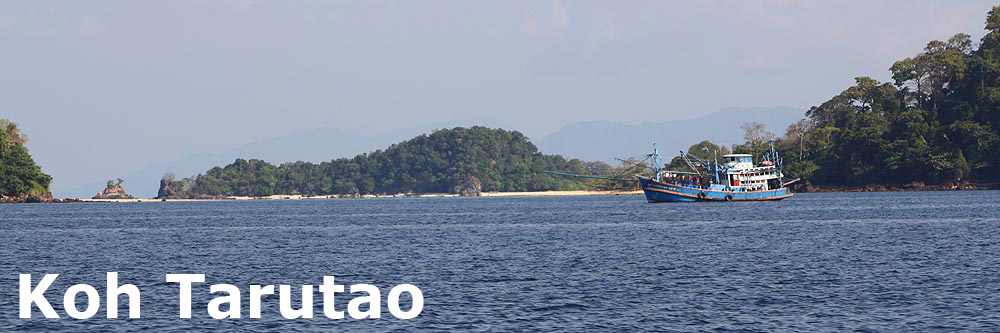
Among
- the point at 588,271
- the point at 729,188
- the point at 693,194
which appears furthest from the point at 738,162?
the point at 588,271

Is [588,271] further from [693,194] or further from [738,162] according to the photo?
[738,162]

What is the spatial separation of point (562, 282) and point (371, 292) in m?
9.50

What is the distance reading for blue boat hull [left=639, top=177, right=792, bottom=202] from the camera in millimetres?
188625

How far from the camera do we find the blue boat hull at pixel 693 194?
619 ft

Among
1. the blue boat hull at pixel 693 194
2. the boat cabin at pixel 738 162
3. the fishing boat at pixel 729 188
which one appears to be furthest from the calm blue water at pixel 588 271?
the boat cabin at pixel 738 162

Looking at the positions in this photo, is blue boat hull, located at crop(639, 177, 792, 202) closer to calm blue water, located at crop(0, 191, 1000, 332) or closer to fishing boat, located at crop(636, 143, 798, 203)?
fishing boat, located at crop(636, 143, 798, 203)

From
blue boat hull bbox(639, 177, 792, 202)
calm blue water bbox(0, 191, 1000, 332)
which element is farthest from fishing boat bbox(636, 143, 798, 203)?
calm blue water bbox(0, 191, 1000, 332)

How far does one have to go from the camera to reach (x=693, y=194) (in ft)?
625

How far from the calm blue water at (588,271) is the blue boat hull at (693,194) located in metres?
74.4

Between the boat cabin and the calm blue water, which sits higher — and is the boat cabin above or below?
above

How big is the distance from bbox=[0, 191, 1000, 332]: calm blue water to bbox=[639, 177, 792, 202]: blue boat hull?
244ft

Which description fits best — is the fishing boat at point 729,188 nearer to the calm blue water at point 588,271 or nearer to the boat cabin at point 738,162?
the boat cabin at point 738,162

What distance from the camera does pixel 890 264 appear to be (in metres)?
62.8

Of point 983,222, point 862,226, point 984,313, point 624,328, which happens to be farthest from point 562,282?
point 983,222
